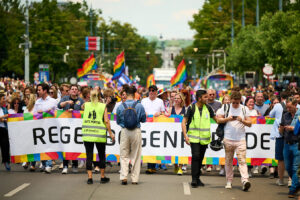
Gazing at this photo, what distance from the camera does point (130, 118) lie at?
12359 mm

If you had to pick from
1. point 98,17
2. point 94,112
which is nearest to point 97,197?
point 94,112

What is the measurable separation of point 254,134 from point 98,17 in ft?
286

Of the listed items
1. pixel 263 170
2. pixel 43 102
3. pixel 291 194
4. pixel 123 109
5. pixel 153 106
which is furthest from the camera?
pixel 153 106

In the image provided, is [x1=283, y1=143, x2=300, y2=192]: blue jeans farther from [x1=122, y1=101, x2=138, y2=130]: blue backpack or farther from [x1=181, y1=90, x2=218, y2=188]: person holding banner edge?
[x1=122, y1=101, x2=138, y2=130]: blue backpack

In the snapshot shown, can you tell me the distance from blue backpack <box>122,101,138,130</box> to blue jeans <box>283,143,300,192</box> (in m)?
2.76

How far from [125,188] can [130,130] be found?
111 centimetres

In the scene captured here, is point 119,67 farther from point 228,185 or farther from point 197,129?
point 228,185

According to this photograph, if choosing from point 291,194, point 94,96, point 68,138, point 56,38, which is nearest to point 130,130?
point 94,96

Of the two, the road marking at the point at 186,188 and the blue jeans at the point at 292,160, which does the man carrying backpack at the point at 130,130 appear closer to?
the road marking at the point at 186,188

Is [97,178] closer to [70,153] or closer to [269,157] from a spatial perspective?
[70,153]

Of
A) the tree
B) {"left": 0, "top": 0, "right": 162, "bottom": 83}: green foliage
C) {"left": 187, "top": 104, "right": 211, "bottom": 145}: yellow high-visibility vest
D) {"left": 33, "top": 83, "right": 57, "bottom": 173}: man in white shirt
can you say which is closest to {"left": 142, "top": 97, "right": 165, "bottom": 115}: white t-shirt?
{"left": 33, "top": 83, "right": 57, "bottom": 173}: man in white shirt

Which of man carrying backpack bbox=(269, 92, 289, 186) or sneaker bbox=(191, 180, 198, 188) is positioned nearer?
sneaker bbox=(191, 180, 198, 188)

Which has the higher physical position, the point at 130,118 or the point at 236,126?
the point at 130,118

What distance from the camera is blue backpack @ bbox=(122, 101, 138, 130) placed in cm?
1236
